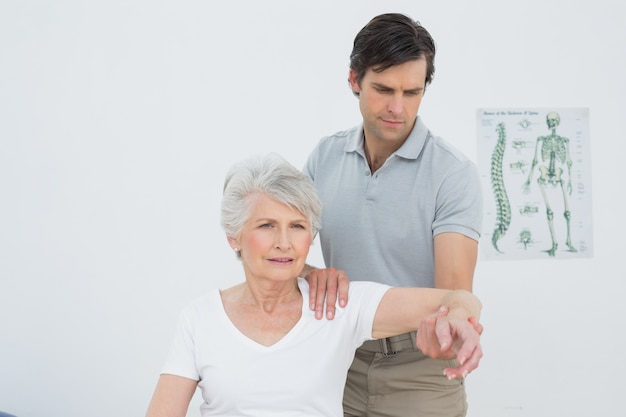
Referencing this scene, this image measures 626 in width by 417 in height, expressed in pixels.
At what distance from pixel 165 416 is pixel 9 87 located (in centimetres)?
236

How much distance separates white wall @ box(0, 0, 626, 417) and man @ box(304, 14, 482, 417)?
159 cm

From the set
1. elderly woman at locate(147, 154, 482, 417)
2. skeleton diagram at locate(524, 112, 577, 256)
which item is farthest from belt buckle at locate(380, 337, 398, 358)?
skeleton diagram at locate(524, 112, 577, 256)

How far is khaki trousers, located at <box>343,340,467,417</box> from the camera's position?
2008 millimetres

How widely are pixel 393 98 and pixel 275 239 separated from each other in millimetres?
488

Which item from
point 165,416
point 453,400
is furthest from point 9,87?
point 453,400

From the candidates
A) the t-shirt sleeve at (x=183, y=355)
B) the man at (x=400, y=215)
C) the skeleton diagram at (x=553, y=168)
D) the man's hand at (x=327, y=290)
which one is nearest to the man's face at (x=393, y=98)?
the man at (x=400, y=215)

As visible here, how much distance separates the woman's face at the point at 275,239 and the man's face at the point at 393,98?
1.21ft

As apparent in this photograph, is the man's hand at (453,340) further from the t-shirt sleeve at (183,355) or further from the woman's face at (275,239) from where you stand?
the t-shirt sleeve at (183,355)

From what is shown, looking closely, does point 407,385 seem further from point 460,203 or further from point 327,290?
point 460,203

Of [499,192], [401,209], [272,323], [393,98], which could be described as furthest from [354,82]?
[499,192]

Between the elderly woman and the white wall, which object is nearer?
the elderly woman

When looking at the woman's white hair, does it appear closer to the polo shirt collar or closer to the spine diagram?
the polo shirt collar

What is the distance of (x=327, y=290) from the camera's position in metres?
1.89

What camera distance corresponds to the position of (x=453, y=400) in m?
2.04
